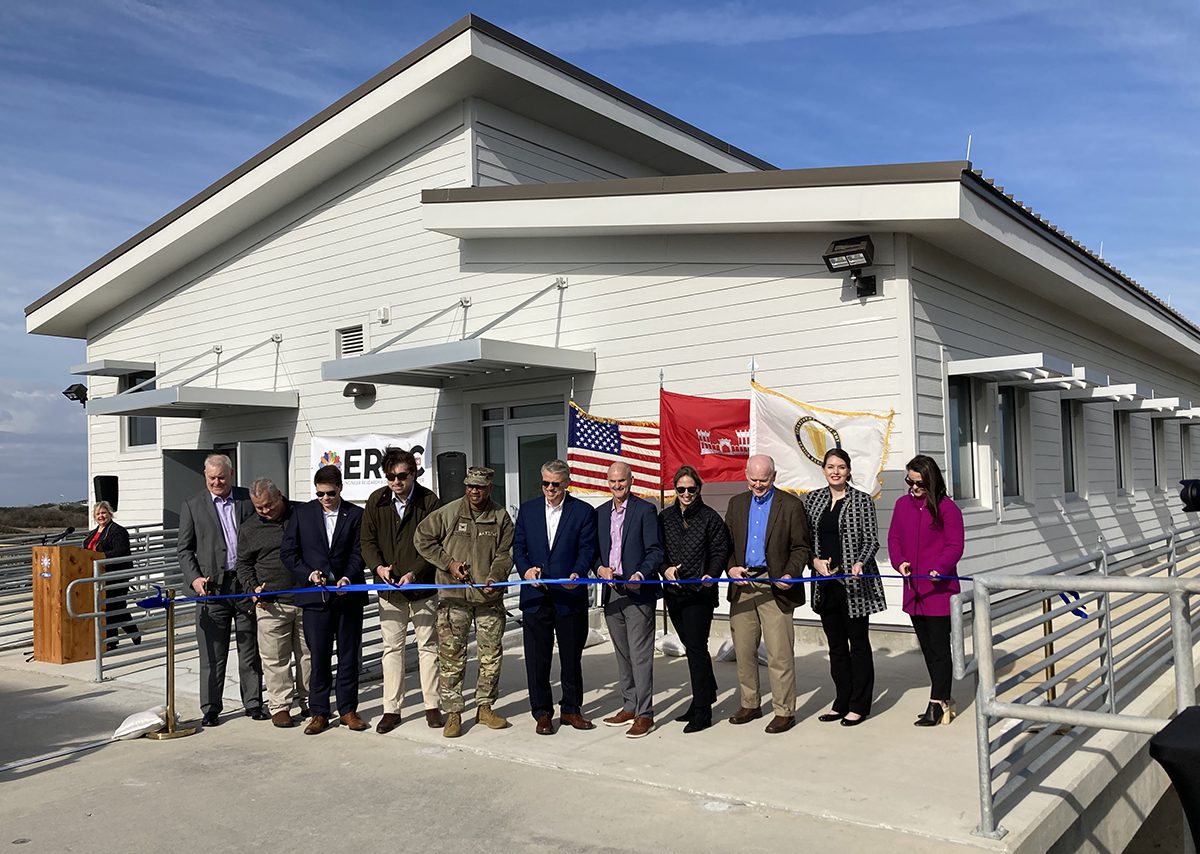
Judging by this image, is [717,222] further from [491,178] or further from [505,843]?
[505,843]

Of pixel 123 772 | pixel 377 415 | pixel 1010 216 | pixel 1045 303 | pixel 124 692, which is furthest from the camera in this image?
pixel 377 415

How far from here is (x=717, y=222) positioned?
992cm

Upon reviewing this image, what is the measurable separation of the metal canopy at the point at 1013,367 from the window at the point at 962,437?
0.19 meters

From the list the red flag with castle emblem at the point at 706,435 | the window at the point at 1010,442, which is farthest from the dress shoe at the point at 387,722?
the window at the point at 1010,442

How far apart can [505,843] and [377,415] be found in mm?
9398

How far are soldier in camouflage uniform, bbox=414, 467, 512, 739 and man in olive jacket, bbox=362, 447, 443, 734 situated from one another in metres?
0.20

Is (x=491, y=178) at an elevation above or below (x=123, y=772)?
above

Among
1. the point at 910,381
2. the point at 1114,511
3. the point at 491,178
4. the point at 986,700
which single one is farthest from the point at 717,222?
the point at 1114,511

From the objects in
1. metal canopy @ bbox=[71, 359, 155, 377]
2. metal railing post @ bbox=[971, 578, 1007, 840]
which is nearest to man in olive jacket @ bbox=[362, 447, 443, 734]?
metal railing post @ bbox=[971, 578, 1007, 840]

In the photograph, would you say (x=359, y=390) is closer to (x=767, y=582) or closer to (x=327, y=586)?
(x=327, y=586)

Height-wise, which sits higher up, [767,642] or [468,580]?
[468,580]

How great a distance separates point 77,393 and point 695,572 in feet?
52.4

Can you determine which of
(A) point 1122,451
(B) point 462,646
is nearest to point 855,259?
(B) point 462,646

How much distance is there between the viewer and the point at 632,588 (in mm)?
6770
